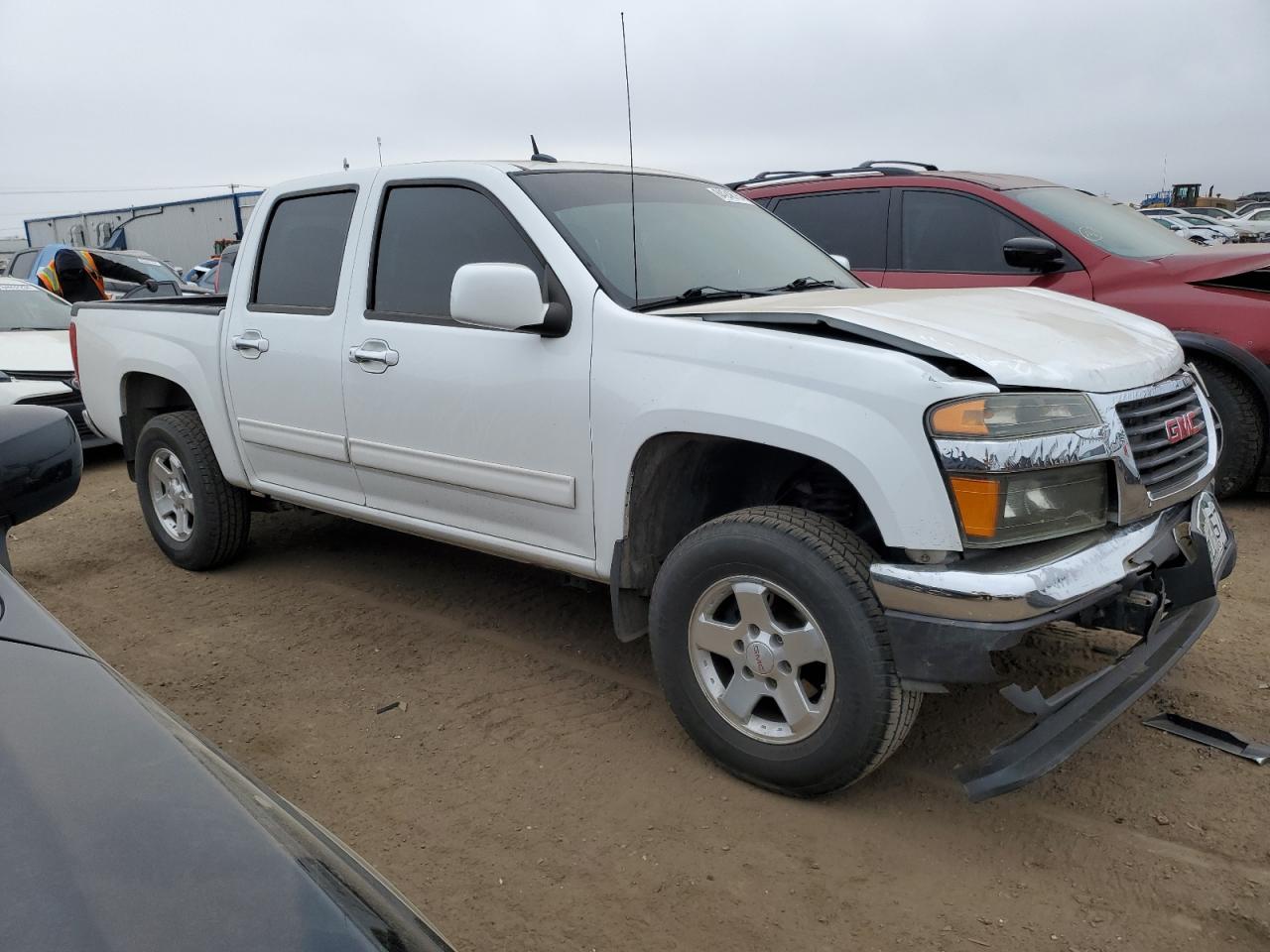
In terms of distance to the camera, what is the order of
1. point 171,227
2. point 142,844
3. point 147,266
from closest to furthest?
point 142,844
point 147,266
point 171,227

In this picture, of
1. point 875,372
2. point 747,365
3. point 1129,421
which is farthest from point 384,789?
point 1129,421

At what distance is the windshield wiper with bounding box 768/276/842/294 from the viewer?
12.3 feet

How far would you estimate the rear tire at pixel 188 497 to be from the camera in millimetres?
4887

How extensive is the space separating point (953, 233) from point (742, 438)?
394 centimetres

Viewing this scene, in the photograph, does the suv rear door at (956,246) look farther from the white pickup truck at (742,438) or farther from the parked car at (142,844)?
the parked car at (142,844)

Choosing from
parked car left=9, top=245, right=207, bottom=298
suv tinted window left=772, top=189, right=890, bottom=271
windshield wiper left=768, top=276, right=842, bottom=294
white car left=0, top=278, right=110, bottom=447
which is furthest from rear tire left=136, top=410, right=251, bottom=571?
parked car left=9, top=245, right=207, bottom=298

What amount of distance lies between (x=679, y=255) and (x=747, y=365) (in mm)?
925

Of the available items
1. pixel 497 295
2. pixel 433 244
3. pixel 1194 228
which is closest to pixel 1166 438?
pixel 497 295

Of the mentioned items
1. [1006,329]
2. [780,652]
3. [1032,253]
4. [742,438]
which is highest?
[1032,253]

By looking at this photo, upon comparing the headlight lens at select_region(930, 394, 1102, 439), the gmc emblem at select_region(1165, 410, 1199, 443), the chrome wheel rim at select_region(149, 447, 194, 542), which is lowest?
the chrome wheel rim at select_region(149, 447, 194, 542)

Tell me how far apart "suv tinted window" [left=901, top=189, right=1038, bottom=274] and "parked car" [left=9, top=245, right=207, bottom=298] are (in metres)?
8.21

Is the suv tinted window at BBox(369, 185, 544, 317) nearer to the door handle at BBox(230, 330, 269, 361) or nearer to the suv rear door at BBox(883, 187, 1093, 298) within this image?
the door handle at BBox(230, 330, 269, 361)

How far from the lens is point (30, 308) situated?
360 inches

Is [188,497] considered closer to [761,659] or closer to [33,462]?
[33,462]
